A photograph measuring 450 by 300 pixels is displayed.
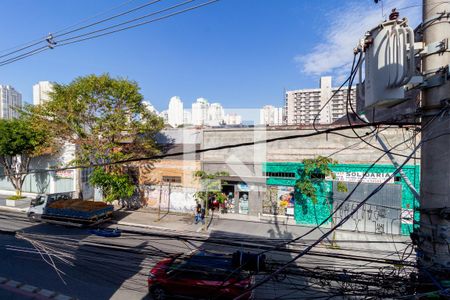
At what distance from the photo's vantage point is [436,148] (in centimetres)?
254

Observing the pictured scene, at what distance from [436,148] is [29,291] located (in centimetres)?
1042

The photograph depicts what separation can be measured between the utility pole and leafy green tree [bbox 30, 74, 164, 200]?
1525 cm

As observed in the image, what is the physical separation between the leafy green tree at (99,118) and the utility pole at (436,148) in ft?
50.0

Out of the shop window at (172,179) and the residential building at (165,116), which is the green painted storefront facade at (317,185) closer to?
the shop window at (172,179)

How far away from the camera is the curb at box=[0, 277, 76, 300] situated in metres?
6.98

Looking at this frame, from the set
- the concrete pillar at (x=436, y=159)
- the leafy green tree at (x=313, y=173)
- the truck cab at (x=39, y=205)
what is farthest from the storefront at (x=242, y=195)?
the concrete pillar at (x=436, y=159)

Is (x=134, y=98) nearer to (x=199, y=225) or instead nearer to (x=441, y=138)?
(x=199, y=225)

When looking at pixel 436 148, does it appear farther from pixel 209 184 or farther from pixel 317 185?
pixel 209 184

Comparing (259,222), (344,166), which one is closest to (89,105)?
(259,222)

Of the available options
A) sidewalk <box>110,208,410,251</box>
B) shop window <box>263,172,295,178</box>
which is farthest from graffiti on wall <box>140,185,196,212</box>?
shop window <box>263,172,295,178</box>

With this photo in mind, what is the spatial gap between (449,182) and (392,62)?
4.60 ft

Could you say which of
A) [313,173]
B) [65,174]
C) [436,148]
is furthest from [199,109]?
[436,148]

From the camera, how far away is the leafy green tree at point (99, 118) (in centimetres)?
1505

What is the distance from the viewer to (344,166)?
14.1 m
